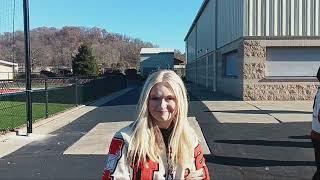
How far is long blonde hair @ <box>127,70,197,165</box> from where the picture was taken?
108 inches

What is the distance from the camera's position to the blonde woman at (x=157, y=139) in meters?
2.76

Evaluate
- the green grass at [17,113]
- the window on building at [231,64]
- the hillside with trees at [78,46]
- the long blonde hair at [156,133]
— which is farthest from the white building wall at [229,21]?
the hillside with trees at [78,46]

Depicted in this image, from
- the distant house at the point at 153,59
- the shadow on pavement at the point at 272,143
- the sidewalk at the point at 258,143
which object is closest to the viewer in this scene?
the sidewalk at the point at 258,143

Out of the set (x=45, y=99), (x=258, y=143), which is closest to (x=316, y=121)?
(x=258, y=143)

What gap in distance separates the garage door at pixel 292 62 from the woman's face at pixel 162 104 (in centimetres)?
2191

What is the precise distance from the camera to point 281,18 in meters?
23.8

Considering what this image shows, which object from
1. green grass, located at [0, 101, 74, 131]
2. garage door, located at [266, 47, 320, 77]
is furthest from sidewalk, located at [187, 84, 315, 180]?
garage door, located at [266, 47, 320, 77]

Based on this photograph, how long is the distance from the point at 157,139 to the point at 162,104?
18 centimetres

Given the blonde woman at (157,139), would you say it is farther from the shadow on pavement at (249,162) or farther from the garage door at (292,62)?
the garage door at (292,62)

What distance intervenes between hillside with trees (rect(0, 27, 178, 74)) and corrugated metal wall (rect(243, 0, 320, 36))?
3296 inches

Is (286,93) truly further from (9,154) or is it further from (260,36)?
(9,154)

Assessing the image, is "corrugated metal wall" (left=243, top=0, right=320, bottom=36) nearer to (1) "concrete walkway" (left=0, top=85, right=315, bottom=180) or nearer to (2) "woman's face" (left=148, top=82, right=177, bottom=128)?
(1) "concrete walkway" (left=0, top=85, right=315, bottom=180)

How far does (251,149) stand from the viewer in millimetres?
10586

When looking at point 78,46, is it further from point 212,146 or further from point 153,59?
point 212,146
